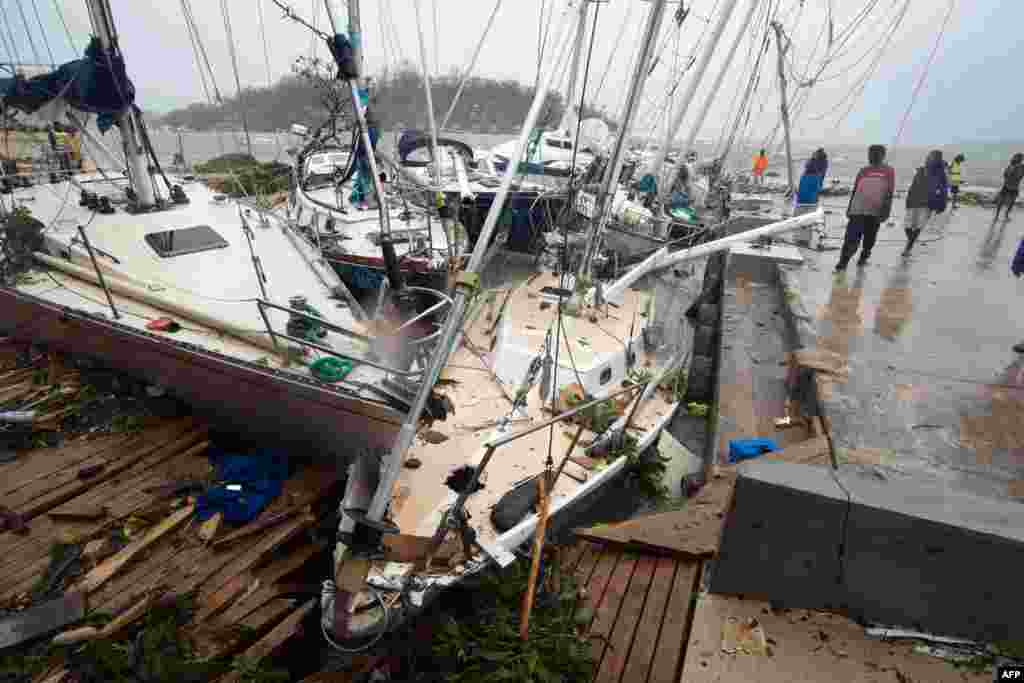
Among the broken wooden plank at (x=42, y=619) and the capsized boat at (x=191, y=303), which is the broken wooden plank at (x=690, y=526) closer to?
the capsized boat at (x=191, y=303)

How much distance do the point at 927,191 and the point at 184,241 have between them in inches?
484

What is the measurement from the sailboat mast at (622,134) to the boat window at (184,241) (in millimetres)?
5008

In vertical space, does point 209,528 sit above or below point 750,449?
below

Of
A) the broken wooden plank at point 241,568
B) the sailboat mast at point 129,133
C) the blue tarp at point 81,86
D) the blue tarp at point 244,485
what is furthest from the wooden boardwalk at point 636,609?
the blue tarp at point 81,86

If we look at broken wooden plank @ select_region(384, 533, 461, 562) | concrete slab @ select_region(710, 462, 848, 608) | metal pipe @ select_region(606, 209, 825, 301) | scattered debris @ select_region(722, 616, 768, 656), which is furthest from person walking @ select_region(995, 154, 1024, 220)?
broken wooden plank @ select_region(384, 533, 461, 562)

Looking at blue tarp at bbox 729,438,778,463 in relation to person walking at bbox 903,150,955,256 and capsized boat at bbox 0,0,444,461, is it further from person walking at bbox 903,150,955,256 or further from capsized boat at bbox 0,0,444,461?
person walking at bbox 903,150,955,256

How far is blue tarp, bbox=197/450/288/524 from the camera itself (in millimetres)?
4594

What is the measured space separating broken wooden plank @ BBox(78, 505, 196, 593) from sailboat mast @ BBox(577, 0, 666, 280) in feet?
18.1

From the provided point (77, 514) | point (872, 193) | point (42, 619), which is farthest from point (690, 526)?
point (872, 193)

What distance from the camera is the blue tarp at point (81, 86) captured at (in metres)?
6.17

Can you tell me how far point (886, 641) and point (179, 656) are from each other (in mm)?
4499

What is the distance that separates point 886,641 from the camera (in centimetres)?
282

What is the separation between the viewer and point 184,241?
6.41m

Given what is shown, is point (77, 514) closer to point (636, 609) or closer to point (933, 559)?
point (636, 609)
